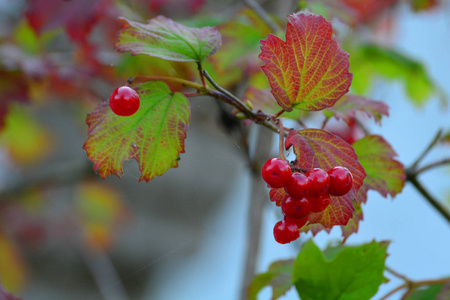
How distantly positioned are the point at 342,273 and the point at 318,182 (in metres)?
0.18

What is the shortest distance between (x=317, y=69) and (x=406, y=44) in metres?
2.85

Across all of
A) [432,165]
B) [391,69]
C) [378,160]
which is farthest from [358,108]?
[391,69]

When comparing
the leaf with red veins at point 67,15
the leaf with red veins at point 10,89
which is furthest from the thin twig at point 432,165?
the leaf with red veins at point 10,89

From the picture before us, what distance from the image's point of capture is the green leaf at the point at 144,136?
0.45 metres

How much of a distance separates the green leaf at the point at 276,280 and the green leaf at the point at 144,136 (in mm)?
228

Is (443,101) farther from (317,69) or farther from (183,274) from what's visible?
(183,274)

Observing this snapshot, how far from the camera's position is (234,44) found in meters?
0.95

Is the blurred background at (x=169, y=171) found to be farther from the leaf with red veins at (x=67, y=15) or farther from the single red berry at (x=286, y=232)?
the single red berry at (x=286, y=232)

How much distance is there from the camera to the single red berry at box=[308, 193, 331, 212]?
0.40m

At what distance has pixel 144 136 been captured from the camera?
46cm

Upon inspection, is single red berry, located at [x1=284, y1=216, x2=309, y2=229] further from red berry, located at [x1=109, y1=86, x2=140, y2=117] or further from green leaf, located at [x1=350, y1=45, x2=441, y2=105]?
green leaf, located at [x1=350, y1=45, x2=441, y2=105]

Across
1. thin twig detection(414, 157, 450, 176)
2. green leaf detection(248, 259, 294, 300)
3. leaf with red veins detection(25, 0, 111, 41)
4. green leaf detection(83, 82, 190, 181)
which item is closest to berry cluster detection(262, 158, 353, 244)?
green leaf detection(83, 82, 190, 181)

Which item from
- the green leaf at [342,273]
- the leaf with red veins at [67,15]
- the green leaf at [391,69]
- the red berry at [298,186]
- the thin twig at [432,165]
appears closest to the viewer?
the red berry at [298,186]

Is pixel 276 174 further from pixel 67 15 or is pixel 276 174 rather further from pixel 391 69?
pixel 391 69
